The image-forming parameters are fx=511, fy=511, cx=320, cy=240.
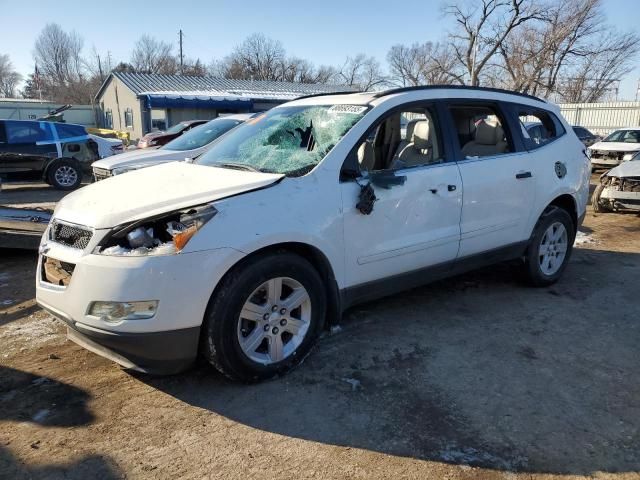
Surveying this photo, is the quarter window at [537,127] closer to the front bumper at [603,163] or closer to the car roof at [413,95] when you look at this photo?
the car roof at [413,95]

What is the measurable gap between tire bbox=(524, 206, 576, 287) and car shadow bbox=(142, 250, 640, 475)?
→ 0.43 meters

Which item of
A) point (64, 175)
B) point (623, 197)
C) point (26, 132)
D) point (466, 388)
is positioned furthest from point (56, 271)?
point (26, 132)

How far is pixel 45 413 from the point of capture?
2.93 metres

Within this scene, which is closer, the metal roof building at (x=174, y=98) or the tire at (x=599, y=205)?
the tire at (x=599, y=205)

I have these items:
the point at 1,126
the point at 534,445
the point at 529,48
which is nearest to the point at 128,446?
the point at 534,445

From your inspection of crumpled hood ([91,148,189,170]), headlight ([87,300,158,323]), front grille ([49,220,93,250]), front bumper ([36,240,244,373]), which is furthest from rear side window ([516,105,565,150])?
crumpled hood ([91,148,189,170])

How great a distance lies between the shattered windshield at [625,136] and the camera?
54.8 feet

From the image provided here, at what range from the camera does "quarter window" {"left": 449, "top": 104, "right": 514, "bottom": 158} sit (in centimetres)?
433

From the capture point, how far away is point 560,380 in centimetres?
335

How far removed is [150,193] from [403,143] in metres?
2.20

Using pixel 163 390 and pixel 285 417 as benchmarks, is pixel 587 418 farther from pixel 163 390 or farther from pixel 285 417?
pixel 163 390

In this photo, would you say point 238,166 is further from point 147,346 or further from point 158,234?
point 147,346

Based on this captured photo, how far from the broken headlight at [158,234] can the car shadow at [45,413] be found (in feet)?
3.12

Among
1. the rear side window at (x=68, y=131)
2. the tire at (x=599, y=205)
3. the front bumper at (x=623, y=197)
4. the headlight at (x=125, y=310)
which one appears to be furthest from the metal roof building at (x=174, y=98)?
the headlight at (x=125, y=310)
